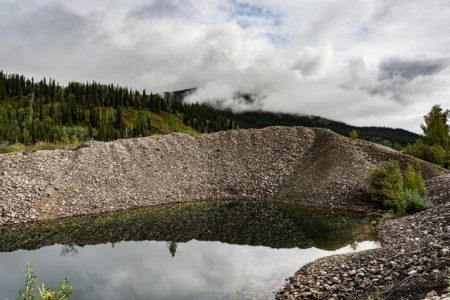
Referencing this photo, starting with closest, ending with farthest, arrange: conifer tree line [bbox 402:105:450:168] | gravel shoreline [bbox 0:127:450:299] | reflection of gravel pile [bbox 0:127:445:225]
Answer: gravel shoreline [bbox 0:127:450:299]
reflection of gravel pile [bbox 0:127:445:225]
conifer tree line [bbox 402:105:450:168]

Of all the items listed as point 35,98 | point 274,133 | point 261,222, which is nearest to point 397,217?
point 261,222

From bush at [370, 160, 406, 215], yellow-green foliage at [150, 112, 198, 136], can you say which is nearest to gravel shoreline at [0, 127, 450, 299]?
bush at [370, 160, 406, 215]

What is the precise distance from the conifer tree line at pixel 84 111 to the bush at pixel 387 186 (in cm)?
9622

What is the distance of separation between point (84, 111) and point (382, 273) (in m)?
155

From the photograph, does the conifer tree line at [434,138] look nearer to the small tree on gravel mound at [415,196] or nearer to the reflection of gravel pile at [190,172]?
the reflection of gravel pile at [190,172]

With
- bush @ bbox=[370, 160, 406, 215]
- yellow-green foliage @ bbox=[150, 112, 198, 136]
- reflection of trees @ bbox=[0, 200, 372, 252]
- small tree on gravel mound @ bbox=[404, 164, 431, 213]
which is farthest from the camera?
yellow-green foliage @ bbox=[150, 112, 198, 136]

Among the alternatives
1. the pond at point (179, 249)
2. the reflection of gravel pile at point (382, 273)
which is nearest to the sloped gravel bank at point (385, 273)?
the reflection of gravel pile at point (382, 273)

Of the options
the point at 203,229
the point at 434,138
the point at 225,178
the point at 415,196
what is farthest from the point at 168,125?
the point at 415,196

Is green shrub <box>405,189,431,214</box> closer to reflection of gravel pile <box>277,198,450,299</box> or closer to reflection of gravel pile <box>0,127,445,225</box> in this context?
reflection of gravel pile <box>0,127,445,225</box>

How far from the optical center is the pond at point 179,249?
19.7 metres

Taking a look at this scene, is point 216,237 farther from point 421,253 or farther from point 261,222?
point 421,253

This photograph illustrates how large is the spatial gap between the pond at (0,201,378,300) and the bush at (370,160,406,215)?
3832 mm

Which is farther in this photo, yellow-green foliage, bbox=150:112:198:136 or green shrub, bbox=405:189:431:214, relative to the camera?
yellow-green foliage, bbox=150:112:198:136

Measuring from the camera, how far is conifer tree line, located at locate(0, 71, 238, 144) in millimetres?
124188
